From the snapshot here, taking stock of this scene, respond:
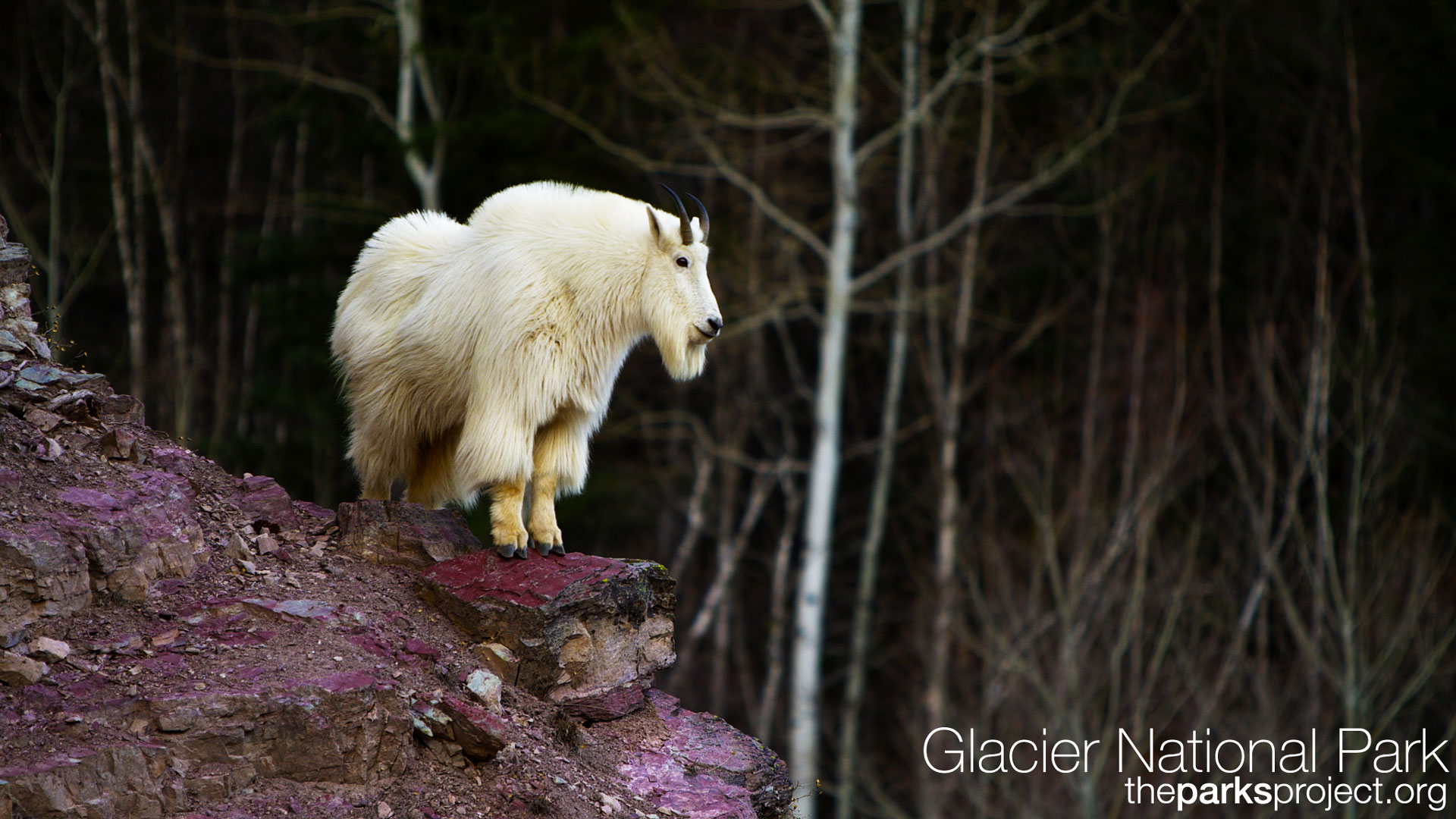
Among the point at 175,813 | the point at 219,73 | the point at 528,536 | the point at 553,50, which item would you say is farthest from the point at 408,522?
the point at 219,73

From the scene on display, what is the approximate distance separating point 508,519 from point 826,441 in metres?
9.43

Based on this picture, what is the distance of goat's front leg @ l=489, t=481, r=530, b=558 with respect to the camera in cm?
586

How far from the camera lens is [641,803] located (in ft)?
17.6

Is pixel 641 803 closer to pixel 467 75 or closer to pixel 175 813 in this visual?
pixel 175 813

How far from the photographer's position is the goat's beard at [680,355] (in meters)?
6.05

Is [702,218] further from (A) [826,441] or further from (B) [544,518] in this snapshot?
(A) [826,441]

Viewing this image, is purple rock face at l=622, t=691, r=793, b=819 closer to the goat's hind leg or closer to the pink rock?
the goat's hind leg

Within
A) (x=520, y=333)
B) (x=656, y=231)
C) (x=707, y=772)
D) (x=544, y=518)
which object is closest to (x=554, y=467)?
(x=544, y=518)

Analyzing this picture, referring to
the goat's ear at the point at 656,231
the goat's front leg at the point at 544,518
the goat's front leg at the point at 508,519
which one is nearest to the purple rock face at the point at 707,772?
the goat's front leg at the point at 544,518

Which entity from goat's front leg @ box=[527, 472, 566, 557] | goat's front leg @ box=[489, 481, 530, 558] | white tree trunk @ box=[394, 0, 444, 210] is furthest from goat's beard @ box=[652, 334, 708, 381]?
white tree trunk @ box=[394, 0, 444, 210]

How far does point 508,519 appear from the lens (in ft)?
19.4

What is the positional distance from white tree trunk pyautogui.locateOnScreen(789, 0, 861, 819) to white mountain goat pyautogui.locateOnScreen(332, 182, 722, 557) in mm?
8847

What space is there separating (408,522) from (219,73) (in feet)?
63.2

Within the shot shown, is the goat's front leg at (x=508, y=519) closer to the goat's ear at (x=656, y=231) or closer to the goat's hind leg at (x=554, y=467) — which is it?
the goat's hind leg at (x=554, y=467)
